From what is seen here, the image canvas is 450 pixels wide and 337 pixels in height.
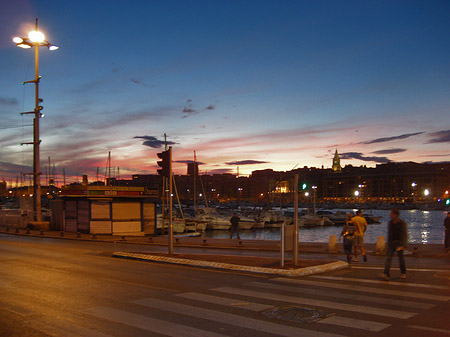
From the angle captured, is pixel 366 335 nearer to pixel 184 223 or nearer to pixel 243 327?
pixel 243 327

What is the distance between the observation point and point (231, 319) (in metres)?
7.40

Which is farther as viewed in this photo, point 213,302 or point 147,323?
point 213,302

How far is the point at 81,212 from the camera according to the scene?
28.3 metres

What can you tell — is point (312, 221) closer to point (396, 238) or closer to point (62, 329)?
point (396, 238)

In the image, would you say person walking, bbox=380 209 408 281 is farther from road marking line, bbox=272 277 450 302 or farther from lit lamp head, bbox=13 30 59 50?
lit lamp head, bbox=13 30 59 50

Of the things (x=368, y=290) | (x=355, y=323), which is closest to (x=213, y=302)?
(x=355, y=323)

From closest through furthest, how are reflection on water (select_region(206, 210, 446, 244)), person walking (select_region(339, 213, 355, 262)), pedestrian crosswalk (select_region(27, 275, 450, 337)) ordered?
1. pedestrian crosswalk (select_region(27, 275, 450, 337))
2. person walking (select_region(339, 213, 355, 262))
3. reflection on water (select_region(206, 210, 446, 244))

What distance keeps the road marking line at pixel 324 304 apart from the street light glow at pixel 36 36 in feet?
70.3

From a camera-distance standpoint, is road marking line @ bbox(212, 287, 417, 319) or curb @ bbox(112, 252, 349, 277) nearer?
road marking line @ bbox(212, 287, 417, 319)

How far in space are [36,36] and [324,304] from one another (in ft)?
77.7

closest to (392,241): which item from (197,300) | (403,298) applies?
(403,298)

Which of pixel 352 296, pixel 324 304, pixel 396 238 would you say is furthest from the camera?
pixel 396 238

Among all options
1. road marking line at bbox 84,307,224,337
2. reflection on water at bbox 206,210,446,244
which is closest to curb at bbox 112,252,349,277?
road marking line at bbox 84,307,224,337

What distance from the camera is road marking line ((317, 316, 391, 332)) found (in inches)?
271
